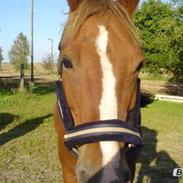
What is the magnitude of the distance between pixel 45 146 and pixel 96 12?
5.93 metres

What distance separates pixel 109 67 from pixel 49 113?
1099 cm

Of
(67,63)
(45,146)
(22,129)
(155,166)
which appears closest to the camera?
(67,63)

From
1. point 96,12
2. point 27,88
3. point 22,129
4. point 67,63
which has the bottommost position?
point 22,129

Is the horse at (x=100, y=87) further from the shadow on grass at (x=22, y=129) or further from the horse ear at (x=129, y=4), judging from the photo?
the shadow on grass at (x=22, y=129)

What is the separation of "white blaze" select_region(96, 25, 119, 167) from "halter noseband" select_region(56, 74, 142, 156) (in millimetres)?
38

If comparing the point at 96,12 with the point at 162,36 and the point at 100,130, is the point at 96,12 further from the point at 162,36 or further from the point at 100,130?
the point at 162,36

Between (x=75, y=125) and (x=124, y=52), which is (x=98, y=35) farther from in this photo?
(x=75, y=125)

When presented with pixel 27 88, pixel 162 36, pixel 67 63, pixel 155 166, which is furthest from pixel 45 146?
pixel 27 88

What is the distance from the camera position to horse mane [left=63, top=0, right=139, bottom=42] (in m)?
2.26

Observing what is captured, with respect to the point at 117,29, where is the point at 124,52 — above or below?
below

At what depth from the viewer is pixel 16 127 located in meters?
10.0

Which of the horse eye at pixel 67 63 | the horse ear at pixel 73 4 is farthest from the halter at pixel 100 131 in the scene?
the horse ear at pixel 73 4

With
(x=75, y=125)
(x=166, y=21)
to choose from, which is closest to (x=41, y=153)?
(x=75, y=125)

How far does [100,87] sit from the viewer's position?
2.04 meters
